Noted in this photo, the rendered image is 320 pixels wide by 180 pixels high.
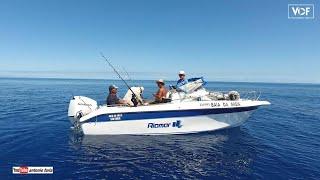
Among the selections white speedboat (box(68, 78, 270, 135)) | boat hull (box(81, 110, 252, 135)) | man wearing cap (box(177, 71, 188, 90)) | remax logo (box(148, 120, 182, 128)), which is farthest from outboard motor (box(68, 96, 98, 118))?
man wearing cap (box(177, 71, 188, 90))

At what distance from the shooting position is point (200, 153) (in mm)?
10453

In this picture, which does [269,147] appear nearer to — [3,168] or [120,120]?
[120,120]

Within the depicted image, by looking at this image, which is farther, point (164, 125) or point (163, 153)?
point (164, 125)

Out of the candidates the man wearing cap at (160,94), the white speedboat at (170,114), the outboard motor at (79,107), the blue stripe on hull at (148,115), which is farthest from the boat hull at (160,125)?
the man wearing cap at (160,94)

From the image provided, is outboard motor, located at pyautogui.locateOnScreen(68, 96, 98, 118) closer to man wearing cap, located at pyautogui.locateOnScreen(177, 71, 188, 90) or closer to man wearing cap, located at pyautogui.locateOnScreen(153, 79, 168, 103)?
man wearing cap, located at pyautogui.locateOnScreen(153, 79, 168, 103)

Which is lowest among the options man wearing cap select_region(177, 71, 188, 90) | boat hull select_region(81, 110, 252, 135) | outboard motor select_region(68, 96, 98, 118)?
boat hull select_region(81, 110, 252, 135)

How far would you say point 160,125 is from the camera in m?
12.2

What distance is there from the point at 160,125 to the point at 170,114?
0.78m

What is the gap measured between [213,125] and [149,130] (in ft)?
10.9

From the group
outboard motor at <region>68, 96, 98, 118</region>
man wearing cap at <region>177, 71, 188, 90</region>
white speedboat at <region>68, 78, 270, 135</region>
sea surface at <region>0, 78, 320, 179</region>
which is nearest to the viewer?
sea surface at <region>0, 78, 320, 179</region>

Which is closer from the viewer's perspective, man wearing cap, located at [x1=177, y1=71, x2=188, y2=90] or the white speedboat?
the white speedboat

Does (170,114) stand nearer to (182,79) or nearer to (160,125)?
(160,125)

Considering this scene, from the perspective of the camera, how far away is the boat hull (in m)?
12.0

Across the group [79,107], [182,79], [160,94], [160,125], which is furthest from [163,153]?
[79,107]
